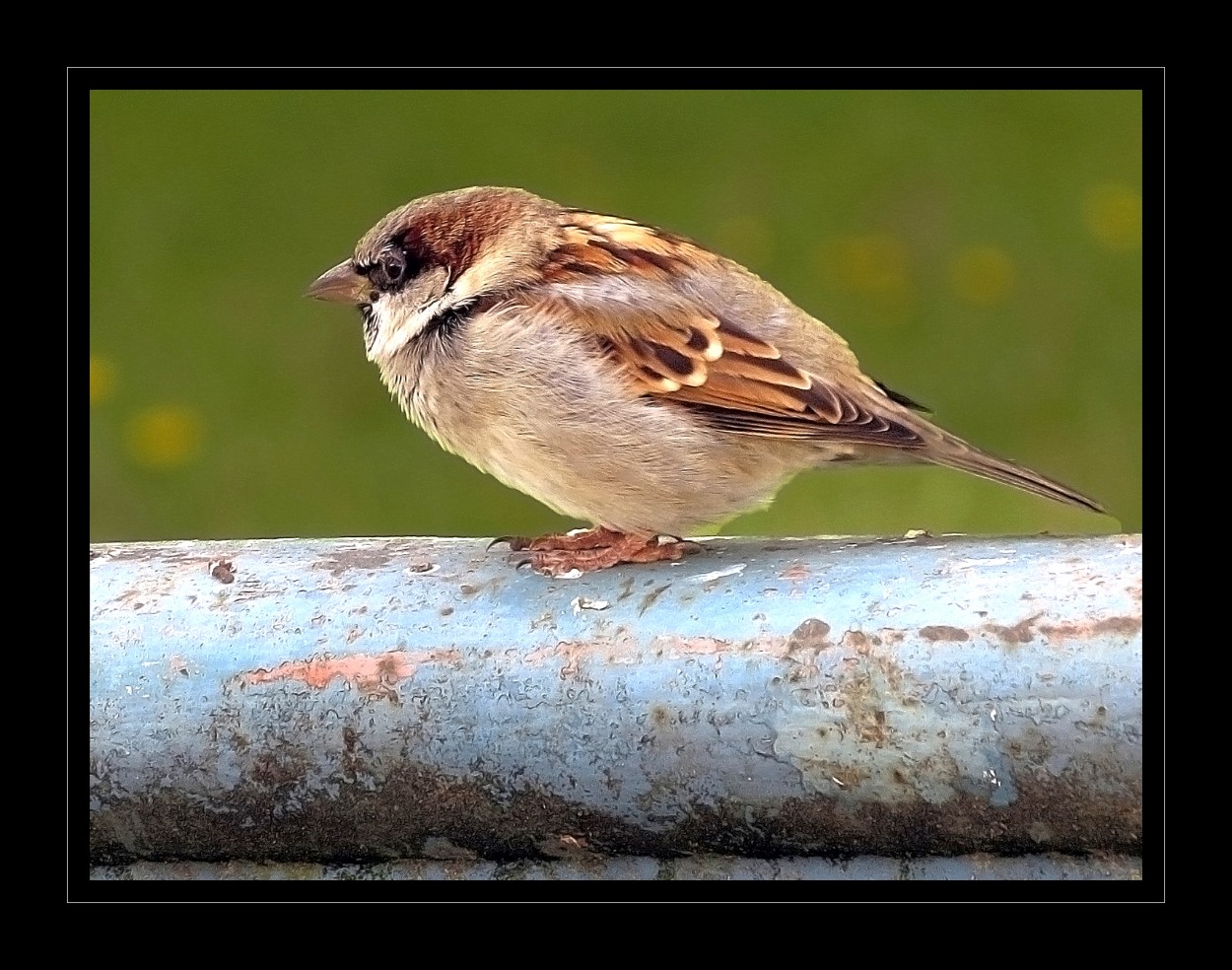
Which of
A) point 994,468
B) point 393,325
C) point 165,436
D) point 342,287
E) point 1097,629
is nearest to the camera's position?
point 1097,629

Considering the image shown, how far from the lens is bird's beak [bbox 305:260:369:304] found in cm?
330

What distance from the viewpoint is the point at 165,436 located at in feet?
16.7

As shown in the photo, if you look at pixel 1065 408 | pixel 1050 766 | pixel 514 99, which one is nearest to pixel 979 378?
pixel 1065 408

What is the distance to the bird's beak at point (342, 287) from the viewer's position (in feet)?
10.8

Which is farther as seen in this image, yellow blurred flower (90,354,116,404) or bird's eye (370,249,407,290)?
yellow blurred flower (90,354,116,404)

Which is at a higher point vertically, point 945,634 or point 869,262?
point 869,262

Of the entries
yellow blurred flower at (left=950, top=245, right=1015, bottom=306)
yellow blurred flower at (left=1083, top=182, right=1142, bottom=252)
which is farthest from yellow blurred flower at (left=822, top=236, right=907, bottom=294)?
yellow blurred flower at (left=1083, top=182, right=1142, bottom=252)

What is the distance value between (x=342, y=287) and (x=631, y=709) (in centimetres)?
150

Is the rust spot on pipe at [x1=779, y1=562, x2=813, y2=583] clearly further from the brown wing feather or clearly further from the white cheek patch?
the white cheek patch

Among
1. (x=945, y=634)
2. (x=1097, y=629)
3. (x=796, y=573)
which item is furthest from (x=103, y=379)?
(x=1097, y=629)

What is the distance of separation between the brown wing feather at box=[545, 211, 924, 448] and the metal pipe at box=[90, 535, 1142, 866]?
635mm

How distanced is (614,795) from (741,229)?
3504 millimetres

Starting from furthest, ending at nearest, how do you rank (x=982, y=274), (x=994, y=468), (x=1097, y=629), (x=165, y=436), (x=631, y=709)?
(x=982, y=274)
(x=165, y=436)
(x=994, y=468)
(x=631, y=709)
(x=1097, y=629)

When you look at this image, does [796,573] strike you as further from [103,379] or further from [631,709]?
[103,379]
